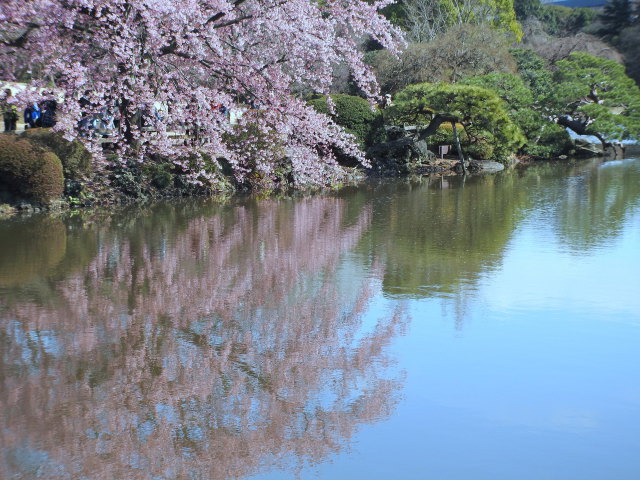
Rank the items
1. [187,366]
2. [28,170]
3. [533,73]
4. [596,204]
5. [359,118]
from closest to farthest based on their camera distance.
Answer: [187,366], [28,170], [596,204], [359,118], [533,73]

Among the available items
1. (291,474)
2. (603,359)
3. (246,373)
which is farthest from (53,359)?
(603,359)

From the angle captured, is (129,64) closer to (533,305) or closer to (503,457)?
(533,305)

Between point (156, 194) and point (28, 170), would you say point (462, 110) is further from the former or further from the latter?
point (28, 170)

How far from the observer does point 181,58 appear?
13414 millimetres

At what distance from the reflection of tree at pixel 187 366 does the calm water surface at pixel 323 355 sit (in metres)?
0.02

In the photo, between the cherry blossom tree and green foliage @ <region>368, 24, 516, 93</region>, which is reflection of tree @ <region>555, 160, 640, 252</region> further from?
green foliage @ <region>368, 24, 516, 93</region>

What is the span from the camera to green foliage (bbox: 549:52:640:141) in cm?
2358

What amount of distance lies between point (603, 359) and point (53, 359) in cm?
384

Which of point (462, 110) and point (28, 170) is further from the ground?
point (462, 110)

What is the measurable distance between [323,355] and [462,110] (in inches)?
584

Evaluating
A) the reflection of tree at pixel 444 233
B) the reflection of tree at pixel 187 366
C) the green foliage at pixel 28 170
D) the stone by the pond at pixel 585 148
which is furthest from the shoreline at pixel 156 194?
the stone by the pond at pixel 585 148

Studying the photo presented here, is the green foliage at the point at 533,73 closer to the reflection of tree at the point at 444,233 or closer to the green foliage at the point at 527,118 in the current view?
the green foliage at the point at 527,118

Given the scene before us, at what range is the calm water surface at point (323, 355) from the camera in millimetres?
3918

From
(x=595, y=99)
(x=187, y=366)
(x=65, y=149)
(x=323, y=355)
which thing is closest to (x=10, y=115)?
(x=65, y=149)
